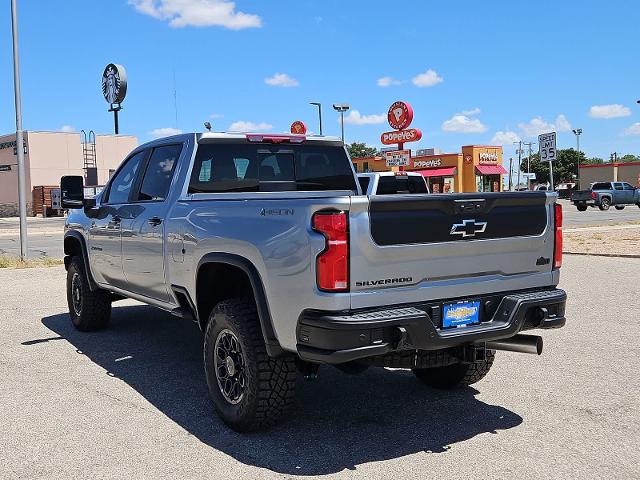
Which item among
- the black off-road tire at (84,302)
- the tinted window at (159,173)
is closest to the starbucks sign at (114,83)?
the black off-road tire at (84,302)

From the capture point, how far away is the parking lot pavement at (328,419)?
3.81 m

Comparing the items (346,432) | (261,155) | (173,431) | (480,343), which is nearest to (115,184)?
(261,155)

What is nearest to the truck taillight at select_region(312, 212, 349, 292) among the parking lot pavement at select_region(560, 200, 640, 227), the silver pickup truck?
the silver pickup truck

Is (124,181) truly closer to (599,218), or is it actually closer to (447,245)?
(447,245)

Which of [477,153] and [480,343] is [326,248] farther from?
[477,153]

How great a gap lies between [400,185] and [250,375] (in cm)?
1150

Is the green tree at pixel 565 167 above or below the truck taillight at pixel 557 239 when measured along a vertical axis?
above

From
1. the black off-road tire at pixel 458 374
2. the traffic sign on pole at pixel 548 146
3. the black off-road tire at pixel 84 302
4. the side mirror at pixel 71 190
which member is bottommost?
the black off-road tire at pixel 458 374

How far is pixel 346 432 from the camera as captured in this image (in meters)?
4.36

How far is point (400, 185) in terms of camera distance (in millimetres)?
15242

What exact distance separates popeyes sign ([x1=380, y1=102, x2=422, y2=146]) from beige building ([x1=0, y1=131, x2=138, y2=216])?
25051 mm

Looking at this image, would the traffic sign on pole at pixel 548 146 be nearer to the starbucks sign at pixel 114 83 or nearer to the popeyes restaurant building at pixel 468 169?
the starbucks sign at pixel 114 83

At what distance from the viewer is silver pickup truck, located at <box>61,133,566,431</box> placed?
366 cm

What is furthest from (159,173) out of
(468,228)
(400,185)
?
(400,185)
